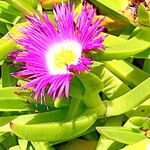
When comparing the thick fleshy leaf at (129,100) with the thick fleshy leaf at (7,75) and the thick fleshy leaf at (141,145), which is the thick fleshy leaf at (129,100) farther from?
the thick fleshy leaf at (7,75)

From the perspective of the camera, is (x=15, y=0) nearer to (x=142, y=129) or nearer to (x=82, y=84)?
(x=82, y=84)

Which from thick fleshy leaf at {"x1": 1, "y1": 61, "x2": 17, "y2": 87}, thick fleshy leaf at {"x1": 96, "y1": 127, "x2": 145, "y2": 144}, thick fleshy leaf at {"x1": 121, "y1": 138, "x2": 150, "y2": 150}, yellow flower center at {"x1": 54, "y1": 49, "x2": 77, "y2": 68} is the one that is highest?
yellow flower center at {"x1": 54, "y1": 49, "x2": 77, "y2": 68}

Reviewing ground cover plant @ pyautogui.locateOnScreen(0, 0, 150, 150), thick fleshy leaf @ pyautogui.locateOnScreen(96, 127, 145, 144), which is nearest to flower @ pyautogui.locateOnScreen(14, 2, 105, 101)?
ground cover plant @ pyautogui.locateOnScreen(0, 0, 150, 150)

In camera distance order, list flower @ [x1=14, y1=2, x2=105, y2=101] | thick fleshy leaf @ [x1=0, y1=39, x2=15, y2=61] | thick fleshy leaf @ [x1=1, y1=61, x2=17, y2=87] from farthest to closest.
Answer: thick fleshy leaf @ [x1=1, y1=61, x2=17, y2=87]
thick fleshy leaf @ [x1=0, y1=39, x2=15, y2=61]
flower @ [x1=14, y1=2, x2=105, y2=101]

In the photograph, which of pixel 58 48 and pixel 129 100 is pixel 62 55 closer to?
pixel 58 48

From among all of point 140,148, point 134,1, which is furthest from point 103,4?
point 140,148

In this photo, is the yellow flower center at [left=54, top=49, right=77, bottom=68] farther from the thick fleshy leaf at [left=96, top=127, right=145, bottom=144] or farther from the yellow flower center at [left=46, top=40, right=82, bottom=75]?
the thick fleshy leaf at [left=96, top=127, right=145, bottom=144]

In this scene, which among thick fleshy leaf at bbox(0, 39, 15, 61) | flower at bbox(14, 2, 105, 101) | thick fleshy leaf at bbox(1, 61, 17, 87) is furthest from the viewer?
thick fleshy leaf at bbox(1, 61, 17, 87)

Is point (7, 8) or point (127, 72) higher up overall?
point (7, 8)

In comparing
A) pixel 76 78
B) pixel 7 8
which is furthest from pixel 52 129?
pixel 7 8

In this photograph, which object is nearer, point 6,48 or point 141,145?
point 141,145
